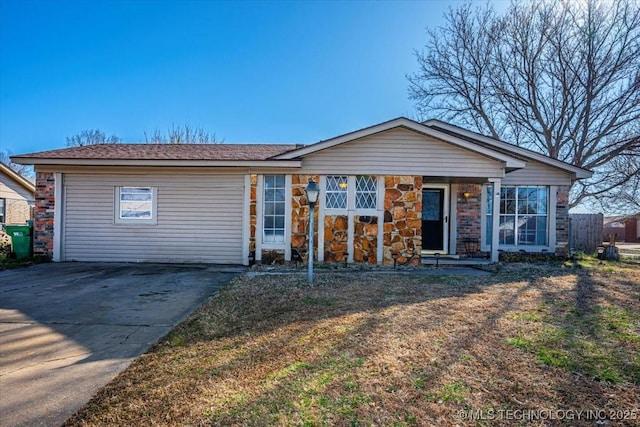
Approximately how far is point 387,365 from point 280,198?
6.50m

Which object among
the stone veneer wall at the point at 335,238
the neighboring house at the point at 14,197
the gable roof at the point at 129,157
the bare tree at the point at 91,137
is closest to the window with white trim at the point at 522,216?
the stone veneer wall at the point at 335,238

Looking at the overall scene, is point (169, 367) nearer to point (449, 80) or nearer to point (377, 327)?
point (377, 327)

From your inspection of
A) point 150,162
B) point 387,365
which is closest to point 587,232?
point 387,365

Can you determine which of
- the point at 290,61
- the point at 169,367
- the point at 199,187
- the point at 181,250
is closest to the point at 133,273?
the point at 181,250

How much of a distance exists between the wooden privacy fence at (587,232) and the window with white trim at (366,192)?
33.0ft

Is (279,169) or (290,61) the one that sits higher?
(290,61)

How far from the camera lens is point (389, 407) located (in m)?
2.26

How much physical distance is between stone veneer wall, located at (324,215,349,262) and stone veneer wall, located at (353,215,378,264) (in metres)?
0.26

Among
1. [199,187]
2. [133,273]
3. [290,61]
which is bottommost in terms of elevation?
[133,273]

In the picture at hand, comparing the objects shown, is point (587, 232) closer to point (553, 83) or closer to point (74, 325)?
point (553, 83)

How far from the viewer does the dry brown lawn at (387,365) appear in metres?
2.20

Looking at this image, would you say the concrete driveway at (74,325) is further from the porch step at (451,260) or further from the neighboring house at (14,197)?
the neighboring house at (14,197)

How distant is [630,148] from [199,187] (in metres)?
17.0

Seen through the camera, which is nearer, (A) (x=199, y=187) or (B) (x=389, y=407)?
(B) (x=389, y=407)
